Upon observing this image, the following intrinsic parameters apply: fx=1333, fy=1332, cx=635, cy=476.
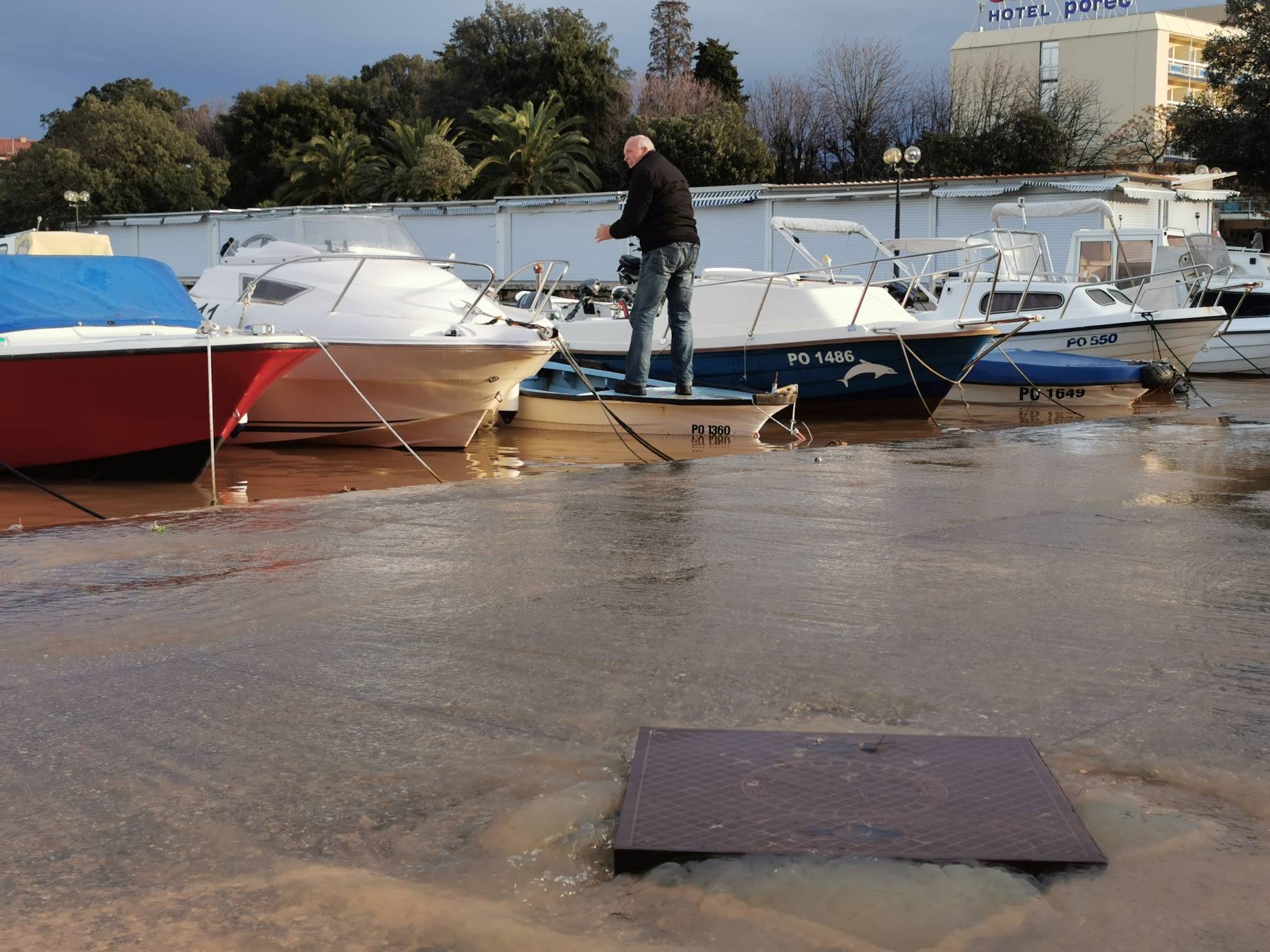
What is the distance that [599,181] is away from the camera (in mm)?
47938

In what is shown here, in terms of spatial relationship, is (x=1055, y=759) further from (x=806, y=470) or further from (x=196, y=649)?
(x=806, y=470)

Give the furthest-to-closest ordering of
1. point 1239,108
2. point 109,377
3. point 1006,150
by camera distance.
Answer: point 1006,150
point 1239,108
point 109,377

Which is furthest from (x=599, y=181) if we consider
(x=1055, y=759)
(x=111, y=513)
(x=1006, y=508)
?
(x=1055, y=759)

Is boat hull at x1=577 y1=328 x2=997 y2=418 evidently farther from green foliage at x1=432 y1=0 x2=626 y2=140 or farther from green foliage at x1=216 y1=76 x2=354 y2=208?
green foliage at x1=216 y1=76 x2=354 y2=208

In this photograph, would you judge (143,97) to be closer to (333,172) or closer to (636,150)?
(333,172)

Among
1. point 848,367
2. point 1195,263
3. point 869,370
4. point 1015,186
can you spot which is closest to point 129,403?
point 848,367

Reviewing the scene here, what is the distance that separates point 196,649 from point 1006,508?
3585mm

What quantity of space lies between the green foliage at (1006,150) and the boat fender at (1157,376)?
96.5ft

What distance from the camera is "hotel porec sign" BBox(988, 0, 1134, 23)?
62812mm

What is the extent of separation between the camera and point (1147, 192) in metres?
31.3

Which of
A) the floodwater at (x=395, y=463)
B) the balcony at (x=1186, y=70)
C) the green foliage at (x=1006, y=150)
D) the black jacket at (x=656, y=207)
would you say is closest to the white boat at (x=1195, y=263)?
the floodwater at (x=395, y=463)

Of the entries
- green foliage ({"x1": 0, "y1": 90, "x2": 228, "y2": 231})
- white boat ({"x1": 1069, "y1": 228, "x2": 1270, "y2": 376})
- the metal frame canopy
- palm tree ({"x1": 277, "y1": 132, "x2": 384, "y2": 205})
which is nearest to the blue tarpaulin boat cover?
white boat ({"x1": 1069, "y1": 228, "x2": 1270, "y2": 376})

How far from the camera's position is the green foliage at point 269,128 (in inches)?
2253

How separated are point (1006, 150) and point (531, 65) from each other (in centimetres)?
2009
